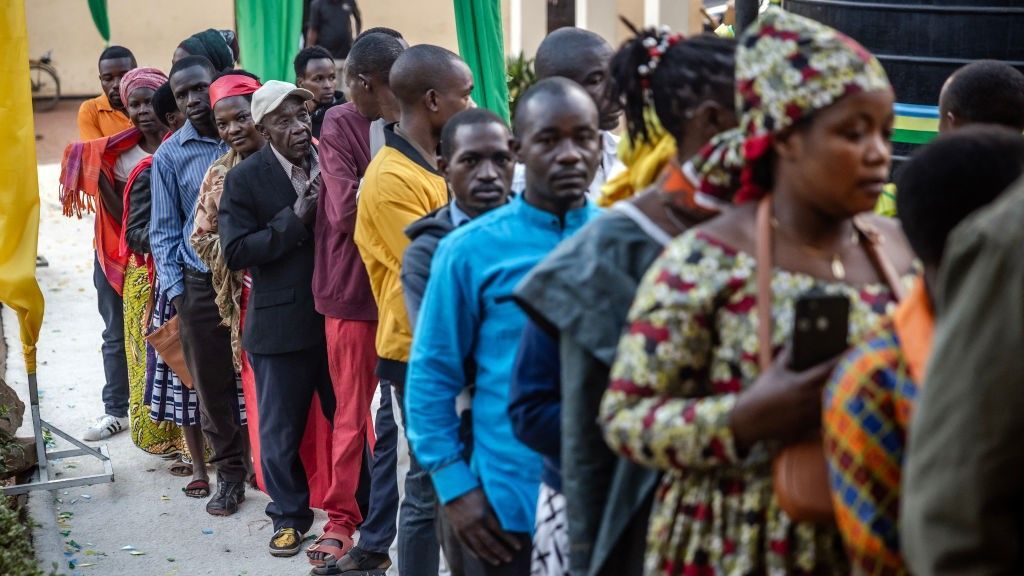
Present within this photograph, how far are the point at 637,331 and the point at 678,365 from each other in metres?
0.09

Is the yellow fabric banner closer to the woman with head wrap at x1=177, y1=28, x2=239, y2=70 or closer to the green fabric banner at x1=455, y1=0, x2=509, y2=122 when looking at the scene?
the woman with head wrap at x1=177, y1=28, x2=239, y2=70

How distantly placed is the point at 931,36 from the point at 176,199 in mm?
3674

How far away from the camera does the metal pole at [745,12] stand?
538cm

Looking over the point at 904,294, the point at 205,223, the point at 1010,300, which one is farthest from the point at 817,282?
the point at 205,223

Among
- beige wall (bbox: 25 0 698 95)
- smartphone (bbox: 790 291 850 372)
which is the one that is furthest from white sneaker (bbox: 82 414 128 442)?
beige wall (bbox: 25 0 698 95)

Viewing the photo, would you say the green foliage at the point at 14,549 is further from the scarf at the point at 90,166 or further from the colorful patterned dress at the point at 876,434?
the colorful patterned dress at the point at 876,434

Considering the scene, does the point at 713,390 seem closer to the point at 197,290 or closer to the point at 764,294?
the point at 764,294

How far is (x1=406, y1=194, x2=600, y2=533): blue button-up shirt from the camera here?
11.0ft

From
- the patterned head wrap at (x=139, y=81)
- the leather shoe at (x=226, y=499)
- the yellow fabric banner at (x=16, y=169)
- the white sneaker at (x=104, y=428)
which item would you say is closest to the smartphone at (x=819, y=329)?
the yellow fabric banner at (x=16, y=169)

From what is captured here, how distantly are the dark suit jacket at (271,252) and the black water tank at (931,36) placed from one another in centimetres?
254

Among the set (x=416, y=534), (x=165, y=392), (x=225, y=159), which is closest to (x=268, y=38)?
(x=225, y=159)

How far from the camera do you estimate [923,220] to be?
79.3 inches

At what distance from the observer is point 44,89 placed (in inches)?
796

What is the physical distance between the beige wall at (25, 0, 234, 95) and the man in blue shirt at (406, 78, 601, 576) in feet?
56.7
